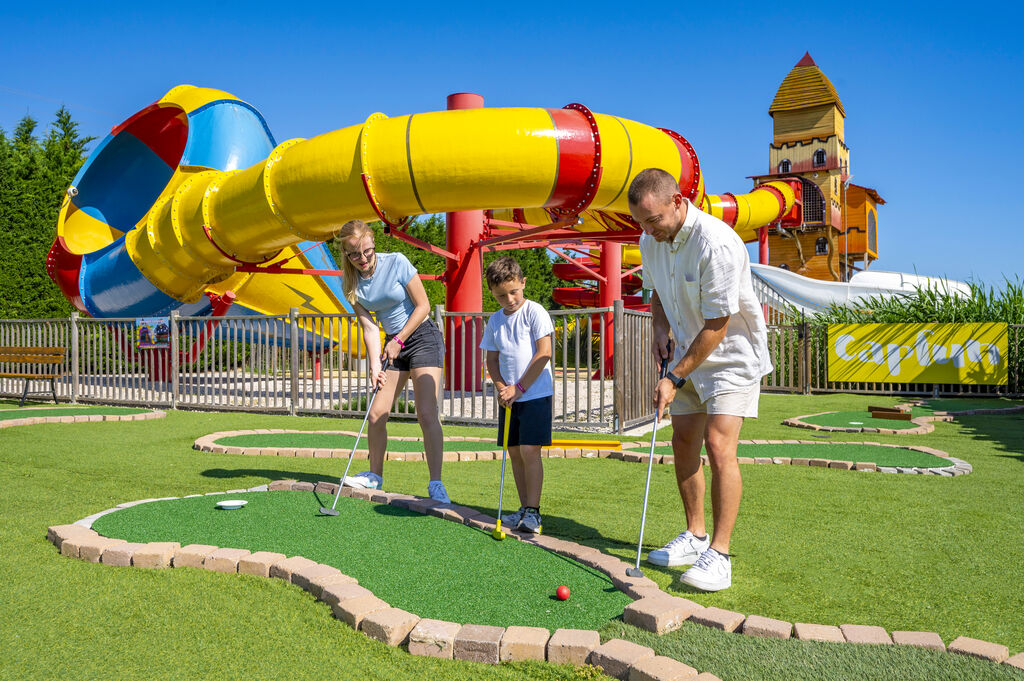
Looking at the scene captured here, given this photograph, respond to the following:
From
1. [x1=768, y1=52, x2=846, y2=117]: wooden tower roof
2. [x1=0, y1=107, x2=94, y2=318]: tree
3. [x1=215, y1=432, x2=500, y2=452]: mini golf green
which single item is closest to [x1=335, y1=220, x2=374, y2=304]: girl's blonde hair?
[x1=215, y1=432, x2=500, y2=452]: mini golf green

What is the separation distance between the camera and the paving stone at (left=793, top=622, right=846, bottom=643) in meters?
2.53

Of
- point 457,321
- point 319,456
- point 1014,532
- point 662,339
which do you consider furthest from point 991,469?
point 457,321

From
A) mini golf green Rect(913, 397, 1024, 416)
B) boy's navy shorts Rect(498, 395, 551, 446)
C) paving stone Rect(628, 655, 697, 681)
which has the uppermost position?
boy's navy shorts Rect(498, 395, 551, 446)

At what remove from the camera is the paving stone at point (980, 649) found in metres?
2.36

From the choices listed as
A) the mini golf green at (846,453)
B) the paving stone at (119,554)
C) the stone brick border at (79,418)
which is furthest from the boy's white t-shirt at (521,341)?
the stone brick border at (79,418)

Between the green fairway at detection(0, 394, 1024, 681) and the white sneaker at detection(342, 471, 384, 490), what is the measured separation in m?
0.37

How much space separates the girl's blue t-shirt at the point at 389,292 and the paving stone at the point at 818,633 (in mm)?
2994

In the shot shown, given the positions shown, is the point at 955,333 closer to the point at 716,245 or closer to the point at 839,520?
the point at 839,520

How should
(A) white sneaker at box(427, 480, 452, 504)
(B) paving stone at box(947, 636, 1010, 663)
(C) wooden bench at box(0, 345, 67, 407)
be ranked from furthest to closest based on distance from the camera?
(C) wooden bench at box(0, 345, 67, 407)
(A) white sneaker at box(427, 480, 452, 504)
(B) paving stone at box(947, 636, 1010, 663)

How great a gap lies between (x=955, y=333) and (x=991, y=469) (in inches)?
368

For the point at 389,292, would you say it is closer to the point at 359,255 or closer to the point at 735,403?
the point at 359,255

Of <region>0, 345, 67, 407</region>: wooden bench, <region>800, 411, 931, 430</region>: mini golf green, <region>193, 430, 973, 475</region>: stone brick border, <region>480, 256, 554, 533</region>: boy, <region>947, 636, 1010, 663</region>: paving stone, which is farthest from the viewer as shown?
<region>0, 345, 67, 407</region>: wooden bench

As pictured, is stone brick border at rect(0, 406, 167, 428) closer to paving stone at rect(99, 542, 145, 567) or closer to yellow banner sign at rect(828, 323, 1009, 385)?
paving stone at rect(99, 542, 145, 567)

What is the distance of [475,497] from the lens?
504cm
